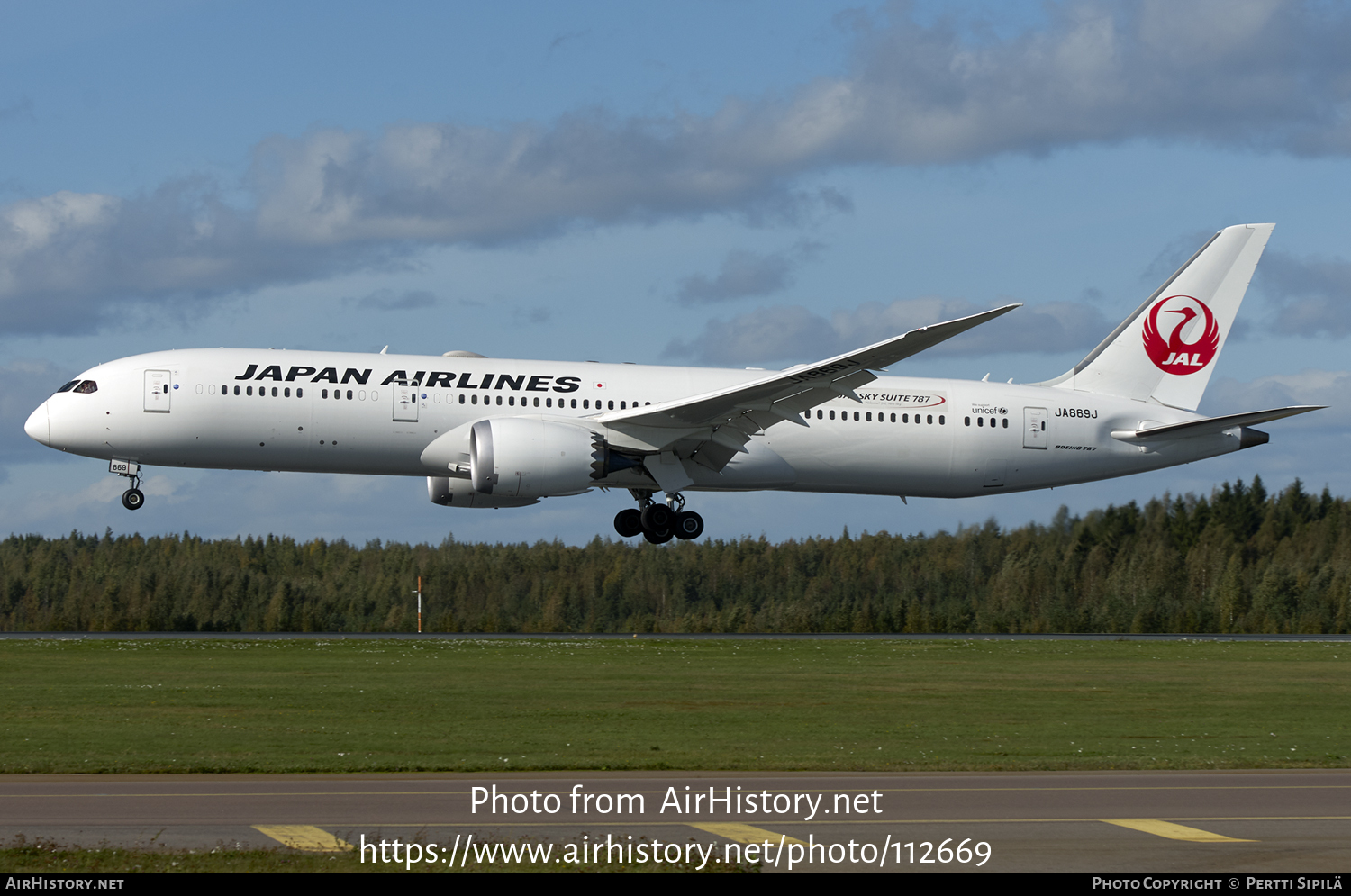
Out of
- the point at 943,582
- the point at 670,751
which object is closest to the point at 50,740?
the point at 670,751

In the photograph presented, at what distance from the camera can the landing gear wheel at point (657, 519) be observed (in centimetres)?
3906

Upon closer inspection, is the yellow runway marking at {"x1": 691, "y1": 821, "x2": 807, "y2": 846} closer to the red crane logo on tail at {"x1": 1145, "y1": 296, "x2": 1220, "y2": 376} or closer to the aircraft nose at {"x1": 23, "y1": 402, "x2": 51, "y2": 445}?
the aircraft nose at {"x1": 23, "y1": 402, "x2": 51, "y2": 445}

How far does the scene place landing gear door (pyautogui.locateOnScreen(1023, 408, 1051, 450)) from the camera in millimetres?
40844

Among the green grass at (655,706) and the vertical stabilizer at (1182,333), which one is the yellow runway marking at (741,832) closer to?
the green grass at (655,706)

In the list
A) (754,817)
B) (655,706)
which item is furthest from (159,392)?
(754,817)

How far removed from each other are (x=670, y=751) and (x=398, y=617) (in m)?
45.1

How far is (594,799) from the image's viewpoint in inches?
621

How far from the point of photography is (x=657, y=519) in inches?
1538

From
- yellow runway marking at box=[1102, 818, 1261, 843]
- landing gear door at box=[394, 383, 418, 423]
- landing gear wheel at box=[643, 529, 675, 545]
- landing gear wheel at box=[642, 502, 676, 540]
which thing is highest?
landing gear door at box=[394, 383, 418, 423]

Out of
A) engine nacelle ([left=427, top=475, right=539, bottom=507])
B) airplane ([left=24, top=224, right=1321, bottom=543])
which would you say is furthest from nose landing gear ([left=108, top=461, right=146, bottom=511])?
engine nacelle ([left=427, top=475, right=539, bottom=507])

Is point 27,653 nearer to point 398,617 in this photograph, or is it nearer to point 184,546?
point 398,617

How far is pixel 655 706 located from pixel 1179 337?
81.6ft

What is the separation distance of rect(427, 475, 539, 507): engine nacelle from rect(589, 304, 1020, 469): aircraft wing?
408 cm

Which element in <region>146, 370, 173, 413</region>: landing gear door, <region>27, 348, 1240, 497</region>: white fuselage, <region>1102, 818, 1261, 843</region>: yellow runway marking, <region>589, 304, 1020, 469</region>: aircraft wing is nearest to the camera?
<region>1102, 818, 1261, 843</region>: yellow runway marking
